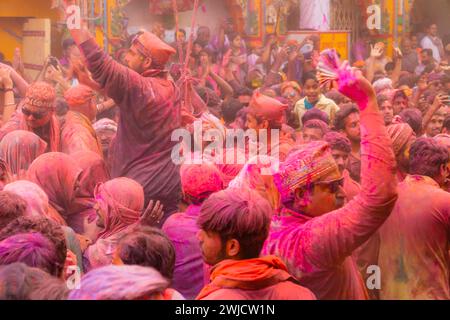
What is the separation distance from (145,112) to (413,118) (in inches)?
65.1

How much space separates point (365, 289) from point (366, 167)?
2.53 feet

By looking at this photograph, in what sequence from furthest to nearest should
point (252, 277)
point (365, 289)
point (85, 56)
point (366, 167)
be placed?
point (85, 56) < point (365, 289) < point (366, 167) < point (252, 277)

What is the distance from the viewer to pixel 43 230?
5.13 meters

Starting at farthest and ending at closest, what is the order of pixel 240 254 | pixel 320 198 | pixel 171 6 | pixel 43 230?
pixel 171 6
pixel 320 198
pixel 43 230
pixel 240 254

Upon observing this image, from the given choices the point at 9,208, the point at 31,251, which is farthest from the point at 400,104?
the point at 31,251

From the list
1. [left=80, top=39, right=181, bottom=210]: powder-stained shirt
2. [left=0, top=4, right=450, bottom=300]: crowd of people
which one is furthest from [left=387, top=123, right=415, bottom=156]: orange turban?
[left=80, top=39, right=181, bottom=210]: powder-stained shirt

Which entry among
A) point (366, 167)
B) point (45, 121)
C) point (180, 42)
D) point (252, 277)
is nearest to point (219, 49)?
point (180, 42)

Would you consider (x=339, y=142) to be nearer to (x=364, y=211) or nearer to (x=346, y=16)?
(x=346, y=16)

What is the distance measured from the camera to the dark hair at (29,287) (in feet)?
13.9

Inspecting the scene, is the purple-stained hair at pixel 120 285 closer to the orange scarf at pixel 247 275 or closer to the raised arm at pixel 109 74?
the orange scarf at pixel 247 275

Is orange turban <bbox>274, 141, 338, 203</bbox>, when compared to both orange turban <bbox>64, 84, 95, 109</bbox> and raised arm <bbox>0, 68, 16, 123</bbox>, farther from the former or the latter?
raised arm <bbox>0, 68, 16, 123</bbox>

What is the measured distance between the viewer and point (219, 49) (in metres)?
6.95

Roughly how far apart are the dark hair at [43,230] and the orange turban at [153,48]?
176 cm

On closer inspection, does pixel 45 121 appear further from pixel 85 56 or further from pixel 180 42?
pixel 180 42
